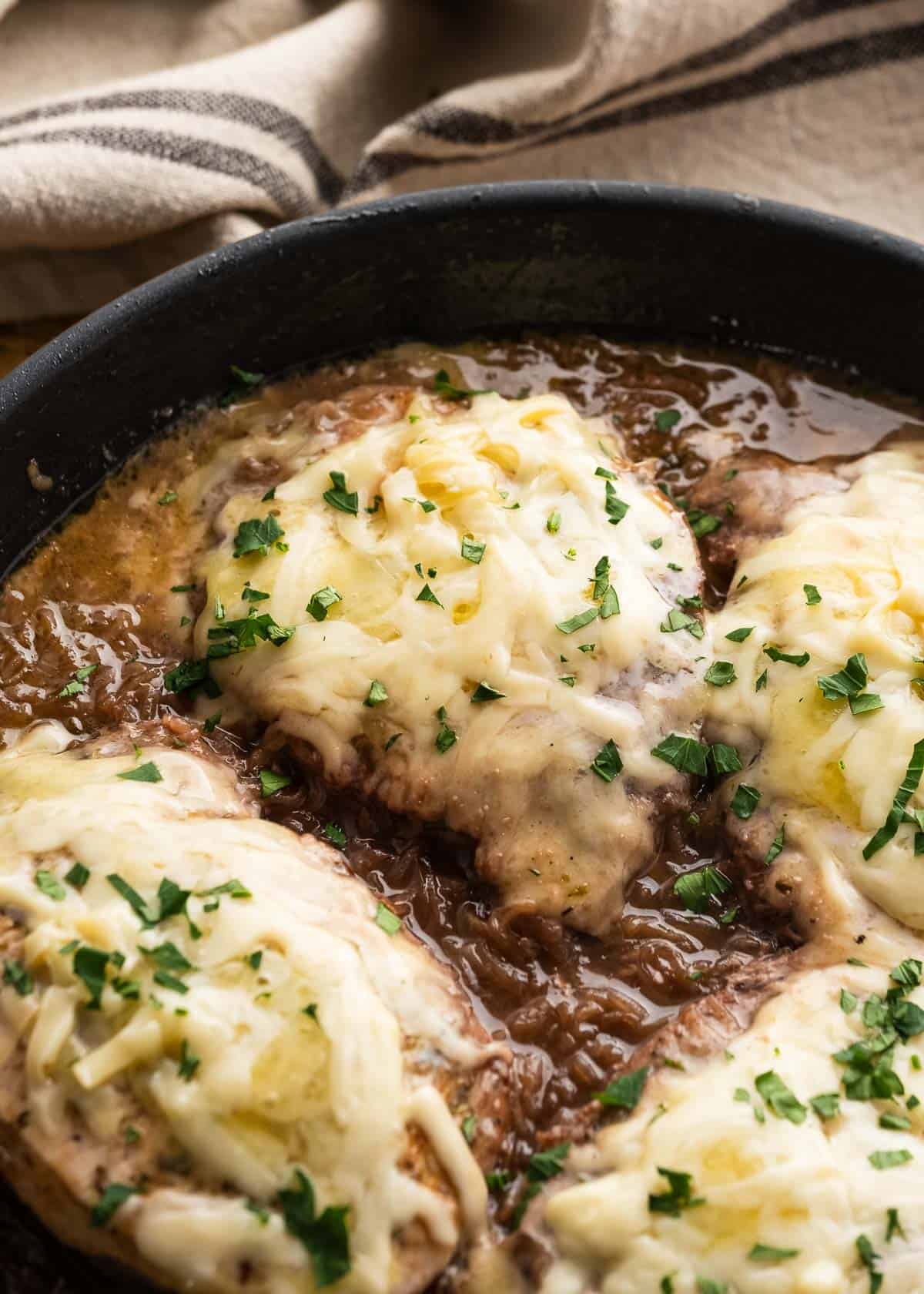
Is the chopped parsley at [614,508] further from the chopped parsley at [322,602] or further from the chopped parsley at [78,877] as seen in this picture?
the chopped parsley at [78,877]

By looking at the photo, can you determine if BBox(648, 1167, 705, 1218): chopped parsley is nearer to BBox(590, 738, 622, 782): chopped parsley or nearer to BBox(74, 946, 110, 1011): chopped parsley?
BBox(590, 738, 622, 782): chopped parsley

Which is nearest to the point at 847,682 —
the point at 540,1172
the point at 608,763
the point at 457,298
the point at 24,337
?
the point at 608,763

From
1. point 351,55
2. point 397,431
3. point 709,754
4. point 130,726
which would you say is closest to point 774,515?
point 709,754

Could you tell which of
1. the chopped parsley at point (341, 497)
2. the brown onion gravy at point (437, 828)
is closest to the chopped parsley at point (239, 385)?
the brown onion gravy at point (437, 828)

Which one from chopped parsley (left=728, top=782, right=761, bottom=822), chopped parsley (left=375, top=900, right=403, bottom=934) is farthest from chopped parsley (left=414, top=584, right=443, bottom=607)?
chopped parsley (left=728, top=782, right=761, bottom=822)

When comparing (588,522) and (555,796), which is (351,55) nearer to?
(588,522)

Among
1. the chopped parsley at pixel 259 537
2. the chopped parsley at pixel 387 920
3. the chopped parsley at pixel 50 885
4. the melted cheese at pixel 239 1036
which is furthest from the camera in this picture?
the chopped parsley at pixel 259 537

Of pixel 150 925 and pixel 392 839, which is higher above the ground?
pixel 150 925
